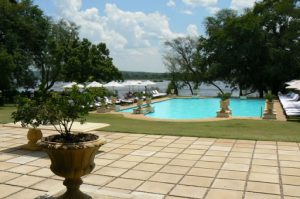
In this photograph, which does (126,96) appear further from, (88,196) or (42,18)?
(88,196)

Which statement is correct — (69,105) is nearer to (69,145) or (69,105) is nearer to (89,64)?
(69,145)

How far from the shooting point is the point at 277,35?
30.3 metres

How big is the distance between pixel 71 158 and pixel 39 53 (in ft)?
85.2

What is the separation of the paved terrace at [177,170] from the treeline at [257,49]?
72.6 ft

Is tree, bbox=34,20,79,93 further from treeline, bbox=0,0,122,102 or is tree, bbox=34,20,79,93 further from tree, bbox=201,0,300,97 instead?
tree, bbox=201,0,300,97

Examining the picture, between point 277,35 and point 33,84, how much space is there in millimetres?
20811

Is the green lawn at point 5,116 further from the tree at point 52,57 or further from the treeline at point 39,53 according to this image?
the tree at point 52,57

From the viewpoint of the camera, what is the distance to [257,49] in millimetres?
30172

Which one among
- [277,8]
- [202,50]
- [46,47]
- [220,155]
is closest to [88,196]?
[220,155]

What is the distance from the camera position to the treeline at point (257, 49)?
94.7ft

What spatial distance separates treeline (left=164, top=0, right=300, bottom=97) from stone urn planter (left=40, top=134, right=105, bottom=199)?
1050 inches

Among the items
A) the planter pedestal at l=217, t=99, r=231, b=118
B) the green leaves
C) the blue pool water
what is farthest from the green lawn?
the planter pedestal at l=217, t=99, r=231, b=118

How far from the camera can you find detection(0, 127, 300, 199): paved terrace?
514 centimetres

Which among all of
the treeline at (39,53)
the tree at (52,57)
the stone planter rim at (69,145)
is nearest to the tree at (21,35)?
the treeline at (39,53)
